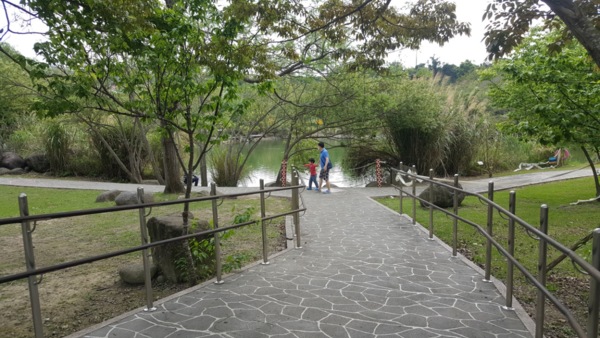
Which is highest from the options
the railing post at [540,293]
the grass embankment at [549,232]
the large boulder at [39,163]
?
the large boulder at [39,163]

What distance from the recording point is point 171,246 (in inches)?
201

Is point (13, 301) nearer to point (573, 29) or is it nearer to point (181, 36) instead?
point (181, 36)

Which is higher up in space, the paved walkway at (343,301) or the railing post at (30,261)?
the railing post at (30,261)

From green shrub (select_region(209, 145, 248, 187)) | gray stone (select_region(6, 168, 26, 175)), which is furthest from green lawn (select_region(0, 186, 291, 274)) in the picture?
gray stone (select_region(6, 168, 26, 175))

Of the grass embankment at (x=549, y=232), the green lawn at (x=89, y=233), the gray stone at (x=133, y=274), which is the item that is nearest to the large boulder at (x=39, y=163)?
the green lawn at (x=89, y=233)

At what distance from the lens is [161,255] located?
5.29 meters

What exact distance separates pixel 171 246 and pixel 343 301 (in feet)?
7.08

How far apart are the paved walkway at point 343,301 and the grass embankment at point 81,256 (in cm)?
78

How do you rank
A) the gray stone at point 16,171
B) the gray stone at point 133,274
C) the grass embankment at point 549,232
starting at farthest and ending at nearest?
the gray stone at point 16,171 → the gray stone at point 133,274 → the grass embankment at point 549,232

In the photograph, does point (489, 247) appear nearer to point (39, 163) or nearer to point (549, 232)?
point (549, 232)

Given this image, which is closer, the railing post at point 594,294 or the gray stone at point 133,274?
the railing post at point 594,294

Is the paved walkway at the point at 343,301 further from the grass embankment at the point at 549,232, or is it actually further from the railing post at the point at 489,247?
the grass embankment at the point at 549,232

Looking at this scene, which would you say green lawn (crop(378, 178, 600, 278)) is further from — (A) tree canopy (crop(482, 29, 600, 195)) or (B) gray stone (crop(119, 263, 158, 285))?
(B) gray stone (crop(119, 263, 158, 285))

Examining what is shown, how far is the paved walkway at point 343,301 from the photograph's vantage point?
3.49 m
